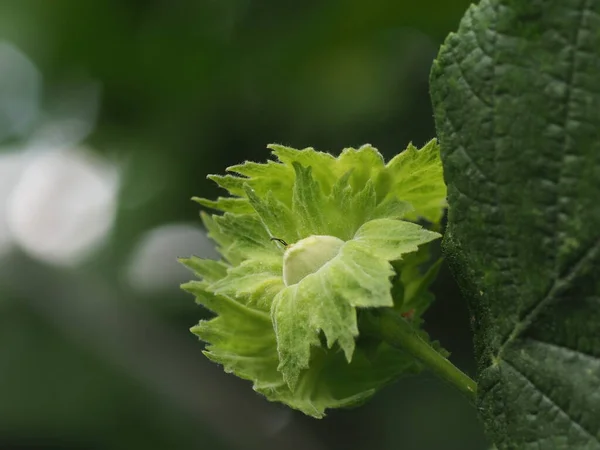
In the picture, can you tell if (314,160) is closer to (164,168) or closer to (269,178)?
(269,178)

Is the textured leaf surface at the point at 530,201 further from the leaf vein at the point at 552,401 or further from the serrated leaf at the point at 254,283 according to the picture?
the serrated leaf at the point at 254,283

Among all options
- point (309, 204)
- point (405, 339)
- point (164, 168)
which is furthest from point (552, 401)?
point (164, 168)

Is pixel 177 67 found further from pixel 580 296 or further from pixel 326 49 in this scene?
pixel 580 296

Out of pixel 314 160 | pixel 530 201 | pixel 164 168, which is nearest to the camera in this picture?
pixel 530 201

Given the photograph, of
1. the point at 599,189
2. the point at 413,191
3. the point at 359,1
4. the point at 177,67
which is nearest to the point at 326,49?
the point at 359,1

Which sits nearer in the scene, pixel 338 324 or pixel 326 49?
pixel 338 324

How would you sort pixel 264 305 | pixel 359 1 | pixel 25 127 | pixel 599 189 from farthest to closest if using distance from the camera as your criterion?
pixel 25 127 → pixel 359 1 → pixel 264 305 → pixel 599 189

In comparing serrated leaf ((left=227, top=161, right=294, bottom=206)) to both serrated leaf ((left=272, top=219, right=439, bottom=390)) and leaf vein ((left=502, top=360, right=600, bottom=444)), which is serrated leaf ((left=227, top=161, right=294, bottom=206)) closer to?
serrated leaf ((left=272, top=219, right=439, bottom=390))

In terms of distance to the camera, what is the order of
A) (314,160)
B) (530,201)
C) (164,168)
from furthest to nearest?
(164,168) → (314,160) → (530,201)
